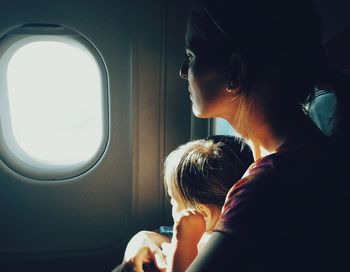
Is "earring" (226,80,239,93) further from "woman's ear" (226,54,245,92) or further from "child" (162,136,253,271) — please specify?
"child" (162,136,253,271)

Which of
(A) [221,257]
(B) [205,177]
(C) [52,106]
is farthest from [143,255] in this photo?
(C) [52,106]

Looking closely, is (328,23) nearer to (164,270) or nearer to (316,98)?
(316,98)

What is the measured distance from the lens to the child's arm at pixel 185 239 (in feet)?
2.81

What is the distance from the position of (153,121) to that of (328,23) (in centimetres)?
81

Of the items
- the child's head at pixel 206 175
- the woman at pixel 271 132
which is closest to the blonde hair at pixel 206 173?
the child's head at pixel 206 175

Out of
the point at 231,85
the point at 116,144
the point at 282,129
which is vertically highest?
the point at 231,85

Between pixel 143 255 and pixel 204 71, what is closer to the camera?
pixel 204 71

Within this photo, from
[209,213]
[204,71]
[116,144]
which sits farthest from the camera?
[116,144]

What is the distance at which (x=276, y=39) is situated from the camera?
62 centimetres

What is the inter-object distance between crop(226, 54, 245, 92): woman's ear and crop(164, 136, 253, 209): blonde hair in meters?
0.32

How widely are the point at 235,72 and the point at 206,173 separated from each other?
1.23 ft

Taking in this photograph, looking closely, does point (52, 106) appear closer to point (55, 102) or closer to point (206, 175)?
point (55, 102)

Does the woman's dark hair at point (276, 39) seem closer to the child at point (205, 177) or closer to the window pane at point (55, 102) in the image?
the child at point (205, 177)

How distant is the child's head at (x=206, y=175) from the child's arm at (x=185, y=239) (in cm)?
9
